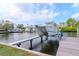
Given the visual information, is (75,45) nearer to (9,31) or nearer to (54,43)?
(54,43)

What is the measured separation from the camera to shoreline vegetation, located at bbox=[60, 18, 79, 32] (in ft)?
9.76

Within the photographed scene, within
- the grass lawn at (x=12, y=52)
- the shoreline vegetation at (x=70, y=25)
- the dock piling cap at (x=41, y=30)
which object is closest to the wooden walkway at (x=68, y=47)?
the shoreline vegetation at (x=70, y=25)

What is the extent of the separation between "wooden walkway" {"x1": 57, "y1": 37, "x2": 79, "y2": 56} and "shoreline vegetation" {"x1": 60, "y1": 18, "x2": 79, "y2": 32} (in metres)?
0.15

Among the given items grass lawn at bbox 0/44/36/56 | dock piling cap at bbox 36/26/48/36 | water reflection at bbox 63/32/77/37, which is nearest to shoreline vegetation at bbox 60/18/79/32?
water reflection at bbox 63/32/77/37

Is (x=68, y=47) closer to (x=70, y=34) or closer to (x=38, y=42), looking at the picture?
(x=70, y=34)

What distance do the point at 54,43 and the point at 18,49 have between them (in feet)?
2.05

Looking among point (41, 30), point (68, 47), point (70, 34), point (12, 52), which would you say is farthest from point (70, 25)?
point (12, 52)

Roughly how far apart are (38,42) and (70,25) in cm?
63

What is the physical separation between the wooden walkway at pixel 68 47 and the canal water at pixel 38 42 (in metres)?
0.07

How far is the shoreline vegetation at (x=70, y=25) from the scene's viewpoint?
2.97 m

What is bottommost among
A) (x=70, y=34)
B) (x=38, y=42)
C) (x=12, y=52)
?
(x=12, y=52)

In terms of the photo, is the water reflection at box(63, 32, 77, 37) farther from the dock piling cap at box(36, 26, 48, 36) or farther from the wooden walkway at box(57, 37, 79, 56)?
the dock piling cap at box(36, 26, 48, 36)

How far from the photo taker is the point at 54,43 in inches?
120

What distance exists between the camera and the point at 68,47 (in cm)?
298
